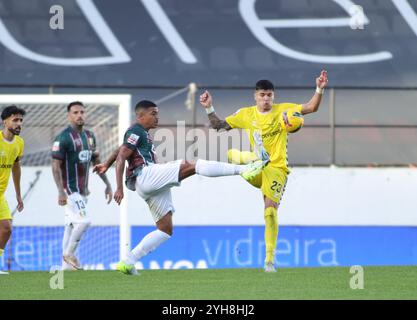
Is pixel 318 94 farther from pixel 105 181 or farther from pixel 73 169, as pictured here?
pixel 73 169

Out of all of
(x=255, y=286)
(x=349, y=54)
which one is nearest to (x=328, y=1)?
(x=349, y=54)

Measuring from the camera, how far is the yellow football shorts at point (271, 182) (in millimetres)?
12000

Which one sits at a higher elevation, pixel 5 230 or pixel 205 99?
pixel 205 99

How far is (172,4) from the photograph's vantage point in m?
24.5


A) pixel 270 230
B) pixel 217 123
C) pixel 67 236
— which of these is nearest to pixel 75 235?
pixel 67 236

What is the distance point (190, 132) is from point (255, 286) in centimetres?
882

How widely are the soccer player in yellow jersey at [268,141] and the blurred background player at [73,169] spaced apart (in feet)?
7.31

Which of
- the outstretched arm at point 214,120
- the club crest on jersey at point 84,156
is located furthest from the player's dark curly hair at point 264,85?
the club crest on jersey at point 84,156

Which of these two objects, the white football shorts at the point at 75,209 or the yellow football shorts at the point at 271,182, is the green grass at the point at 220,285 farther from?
the white football shorts at the point at 75,209

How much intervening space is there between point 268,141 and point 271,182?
0.44m

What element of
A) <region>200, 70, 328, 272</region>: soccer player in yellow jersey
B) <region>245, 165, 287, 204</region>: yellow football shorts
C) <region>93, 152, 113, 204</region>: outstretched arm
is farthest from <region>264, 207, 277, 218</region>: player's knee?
<region>93, 152, 113, 204</region>: outstretched arm

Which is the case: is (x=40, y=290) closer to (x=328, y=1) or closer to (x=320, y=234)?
(x=320, y=234)

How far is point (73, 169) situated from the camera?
13852 millimetres

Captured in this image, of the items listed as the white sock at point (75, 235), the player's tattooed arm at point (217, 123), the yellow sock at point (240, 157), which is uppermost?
the player's tattooed arm at point (217, 123)
